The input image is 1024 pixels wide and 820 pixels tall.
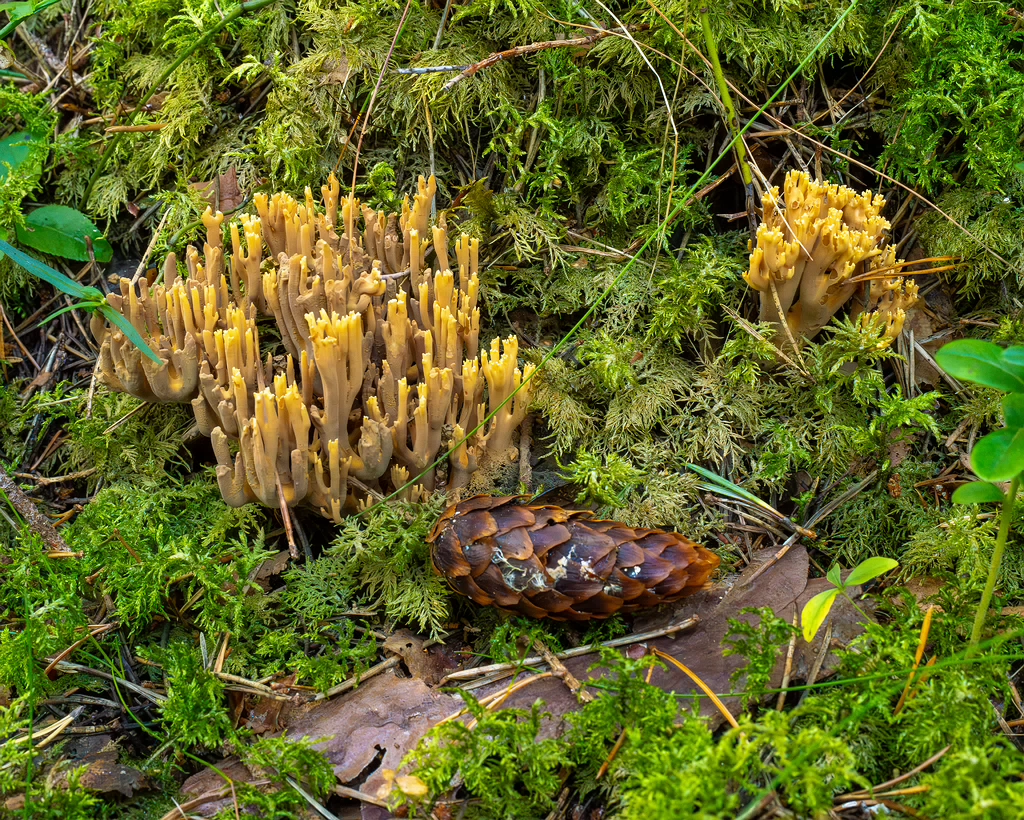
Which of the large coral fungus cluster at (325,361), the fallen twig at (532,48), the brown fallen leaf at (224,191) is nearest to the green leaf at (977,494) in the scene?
the large coral fungus cluster at (325,361)

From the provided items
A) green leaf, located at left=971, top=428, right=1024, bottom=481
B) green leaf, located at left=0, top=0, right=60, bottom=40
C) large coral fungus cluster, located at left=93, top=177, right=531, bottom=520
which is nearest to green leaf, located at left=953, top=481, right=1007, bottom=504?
green leaf, located at left=971, top=428, right=1024, bottom=481

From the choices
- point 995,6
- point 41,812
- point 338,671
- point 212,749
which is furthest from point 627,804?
point 995,6

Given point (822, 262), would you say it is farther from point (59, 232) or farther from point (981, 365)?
point (59, 232)

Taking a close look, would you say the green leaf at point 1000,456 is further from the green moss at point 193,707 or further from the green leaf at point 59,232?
the green leaf at point 59,232

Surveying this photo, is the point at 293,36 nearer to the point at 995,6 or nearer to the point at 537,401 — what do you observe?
the point at 537,401

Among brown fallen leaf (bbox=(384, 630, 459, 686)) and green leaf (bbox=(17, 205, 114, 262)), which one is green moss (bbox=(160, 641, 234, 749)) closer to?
brown fallen leaf (bbox=(384, 630, 459, 686))

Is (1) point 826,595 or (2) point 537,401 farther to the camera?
(2) point 537,401
